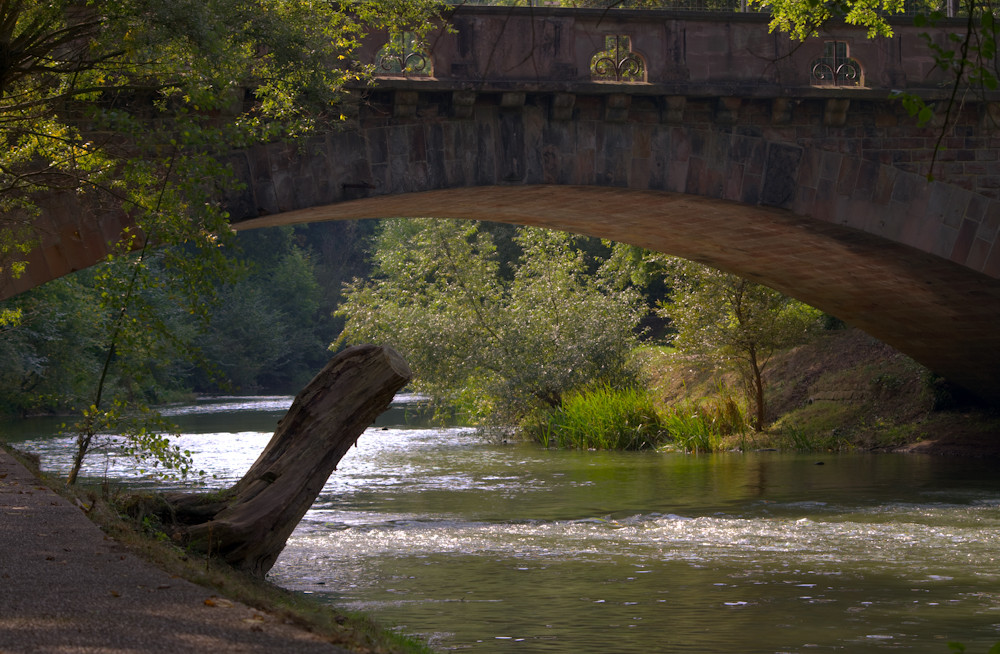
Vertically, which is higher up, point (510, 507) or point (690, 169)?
point (690, 169)

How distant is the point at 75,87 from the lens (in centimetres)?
818

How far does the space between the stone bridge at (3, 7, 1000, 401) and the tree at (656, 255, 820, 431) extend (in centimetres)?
366

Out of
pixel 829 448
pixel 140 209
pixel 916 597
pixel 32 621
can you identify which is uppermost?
pixel 140 209

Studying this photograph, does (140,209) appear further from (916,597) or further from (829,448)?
(829,448)

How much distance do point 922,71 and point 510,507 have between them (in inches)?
291

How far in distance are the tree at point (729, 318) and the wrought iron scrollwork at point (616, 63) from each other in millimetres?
5820

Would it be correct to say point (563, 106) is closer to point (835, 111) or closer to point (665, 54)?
point (665, 54)

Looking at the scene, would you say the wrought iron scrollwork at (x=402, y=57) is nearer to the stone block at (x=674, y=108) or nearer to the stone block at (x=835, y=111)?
the stone block at (x=674, y=108)

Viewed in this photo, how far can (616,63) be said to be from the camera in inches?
500

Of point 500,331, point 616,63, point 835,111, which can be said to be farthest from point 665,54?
point 500,331

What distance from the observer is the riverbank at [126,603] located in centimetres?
334

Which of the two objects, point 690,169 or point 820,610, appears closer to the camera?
point 820,610

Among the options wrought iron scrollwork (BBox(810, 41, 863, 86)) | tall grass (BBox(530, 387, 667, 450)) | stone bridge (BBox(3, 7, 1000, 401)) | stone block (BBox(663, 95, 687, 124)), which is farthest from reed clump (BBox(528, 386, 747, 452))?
stone block (BBox(663, 95, 687, 124))

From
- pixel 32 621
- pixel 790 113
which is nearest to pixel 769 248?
pixel 790 113
